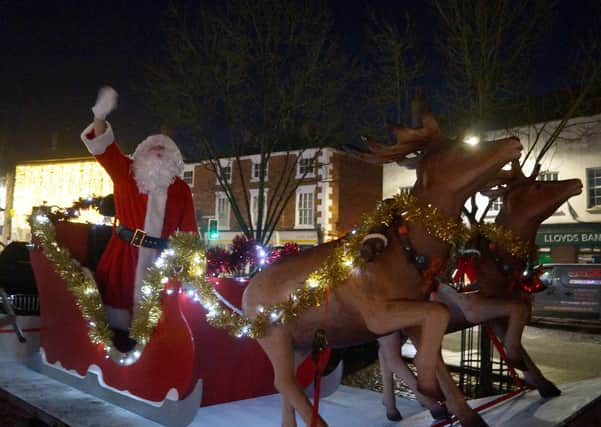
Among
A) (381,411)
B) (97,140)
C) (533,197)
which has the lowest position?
(381,411)

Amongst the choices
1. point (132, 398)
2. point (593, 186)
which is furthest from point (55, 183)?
point (132, 398)

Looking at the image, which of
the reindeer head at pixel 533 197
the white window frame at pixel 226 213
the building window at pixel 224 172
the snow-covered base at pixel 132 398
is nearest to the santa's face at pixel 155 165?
the snow-covered base at pixel 132 398

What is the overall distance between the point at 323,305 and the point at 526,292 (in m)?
2.08

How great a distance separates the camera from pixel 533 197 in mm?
4320

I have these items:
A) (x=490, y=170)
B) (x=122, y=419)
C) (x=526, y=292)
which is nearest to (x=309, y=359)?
(x=122, y=419)

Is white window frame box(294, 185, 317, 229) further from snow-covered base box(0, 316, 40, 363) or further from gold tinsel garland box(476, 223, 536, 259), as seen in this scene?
gold tinsel garland box(476, 223, 536, 259)

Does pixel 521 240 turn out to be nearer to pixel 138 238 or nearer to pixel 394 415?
pixel 394 415

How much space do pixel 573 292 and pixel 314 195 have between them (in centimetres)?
1301

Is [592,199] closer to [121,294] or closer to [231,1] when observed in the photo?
[231,1]

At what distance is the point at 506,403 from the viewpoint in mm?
4051

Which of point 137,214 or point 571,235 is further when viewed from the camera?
point 571,235

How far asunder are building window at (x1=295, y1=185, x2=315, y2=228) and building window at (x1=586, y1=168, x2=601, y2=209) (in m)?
11.8

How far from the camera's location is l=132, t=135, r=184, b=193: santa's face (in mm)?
4906

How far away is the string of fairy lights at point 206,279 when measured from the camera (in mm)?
3096
